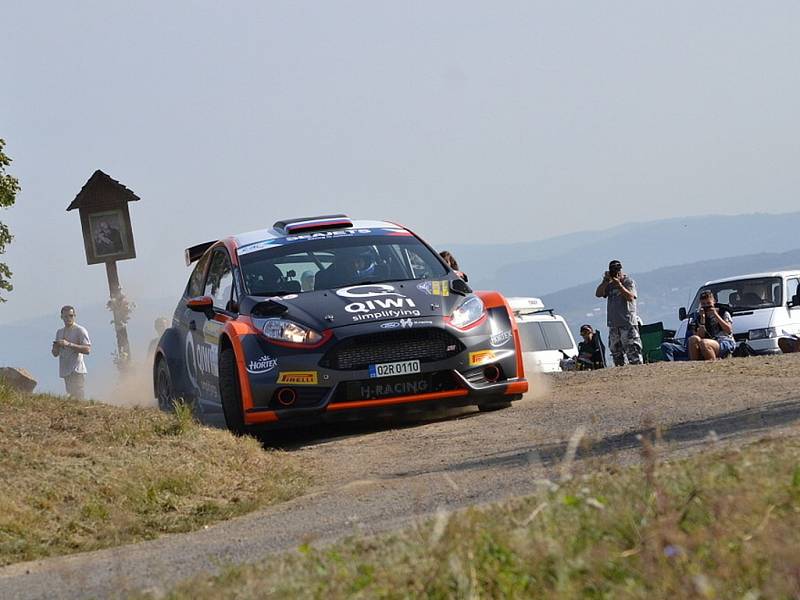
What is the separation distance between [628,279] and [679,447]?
12.8m

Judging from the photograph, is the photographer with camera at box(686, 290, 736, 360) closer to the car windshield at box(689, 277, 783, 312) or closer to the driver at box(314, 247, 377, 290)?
the car windshield at box(689, 277, 783, 312)

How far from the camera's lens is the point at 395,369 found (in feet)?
39.4

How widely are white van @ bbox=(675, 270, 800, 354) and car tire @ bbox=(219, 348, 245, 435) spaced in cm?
1247

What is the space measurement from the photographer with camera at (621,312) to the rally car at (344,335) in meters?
8.13

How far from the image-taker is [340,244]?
13359 mm

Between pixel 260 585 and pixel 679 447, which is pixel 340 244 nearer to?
pixel 679 447

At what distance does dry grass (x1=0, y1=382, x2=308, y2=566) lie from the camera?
8.54 meters

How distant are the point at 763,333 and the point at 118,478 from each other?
1610 cm

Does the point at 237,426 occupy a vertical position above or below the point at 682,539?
below

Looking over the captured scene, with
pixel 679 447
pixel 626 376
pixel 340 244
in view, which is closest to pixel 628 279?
pixel 626 376

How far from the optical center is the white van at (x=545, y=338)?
26047mm

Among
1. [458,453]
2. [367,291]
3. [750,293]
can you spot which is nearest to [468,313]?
[367,291]

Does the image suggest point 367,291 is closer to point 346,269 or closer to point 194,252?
point 346,269

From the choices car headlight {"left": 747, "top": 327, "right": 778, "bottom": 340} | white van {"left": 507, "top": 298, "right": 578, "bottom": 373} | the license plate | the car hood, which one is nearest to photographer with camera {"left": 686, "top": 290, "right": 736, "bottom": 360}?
car headlight {"left": 747, "top": 327, "right": 778, "bottom": 340}
